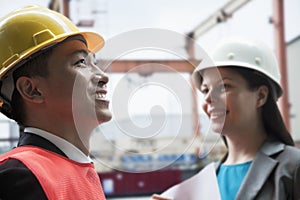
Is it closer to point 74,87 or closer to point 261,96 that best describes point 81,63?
point 74,87

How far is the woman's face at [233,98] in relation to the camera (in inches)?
62.7

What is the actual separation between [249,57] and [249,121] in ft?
0.75

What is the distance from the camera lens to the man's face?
109 centimetres

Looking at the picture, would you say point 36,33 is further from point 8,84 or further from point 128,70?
point 128,70

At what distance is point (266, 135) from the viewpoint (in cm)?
173

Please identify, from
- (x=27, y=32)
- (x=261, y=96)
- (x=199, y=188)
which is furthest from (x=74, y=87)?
(x=261, y=96)

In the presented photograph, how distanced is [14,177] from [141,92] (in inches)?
11.3

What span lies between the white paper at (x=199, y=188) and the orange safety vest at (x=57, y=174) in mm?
338

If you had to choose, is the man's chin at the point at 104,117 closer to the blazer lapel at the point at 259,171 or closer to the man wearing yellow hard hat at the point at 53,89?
the man wearing yellow hard hat at the point at 53,89

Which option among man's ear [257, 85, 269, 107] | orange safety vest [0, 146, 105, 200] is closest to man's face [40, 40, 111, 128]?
orange safety vest [0, 146, 105, 200]

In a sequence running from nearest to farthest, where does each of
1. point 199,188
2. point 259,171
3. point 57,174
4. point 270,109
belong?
point 57,174 → point 199,188 → point 259,171 → point 270,109

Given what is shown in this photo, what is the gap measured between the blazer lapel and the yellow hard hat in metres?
0.75

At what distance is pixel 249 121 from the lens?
1.70 m

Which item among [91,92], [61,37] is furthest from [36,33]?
[91,92]
